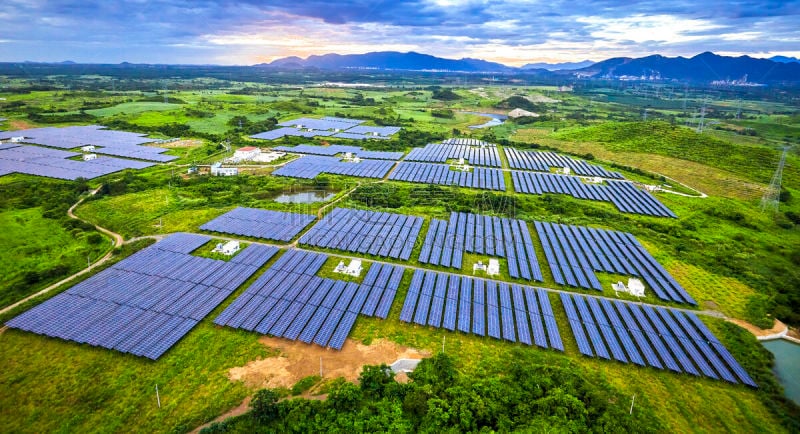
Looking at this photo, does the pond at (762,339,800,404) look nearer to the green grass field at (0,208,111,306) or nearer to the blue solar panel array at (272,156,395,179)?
the blue solar panel array at (272,156,395,179)

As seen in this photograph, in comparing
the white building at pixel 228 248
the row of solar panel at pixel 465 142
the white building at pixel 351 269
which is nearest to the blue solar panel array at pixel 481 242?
the white building at pixel 351 269

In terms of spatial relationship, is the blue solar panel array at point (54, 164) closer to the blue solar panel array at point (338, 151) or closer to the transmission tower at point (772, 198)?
the blue solar panel array at point (338, 151)

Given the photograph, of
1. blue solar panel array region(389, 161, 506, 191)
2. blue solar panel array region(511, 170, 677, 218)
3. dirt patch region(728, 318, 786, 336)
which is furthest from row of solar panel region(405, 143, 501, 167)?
dirt patch region(728, 318, 786, 336)

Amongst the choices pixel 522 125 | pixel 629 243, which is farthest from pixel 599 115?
pixel 629 243

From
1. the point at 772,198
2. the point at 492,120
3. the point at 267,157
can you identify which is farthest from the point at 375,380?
the point at 492,120

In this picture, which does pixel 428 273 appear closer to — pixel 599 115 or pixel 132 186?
pixel 132 186

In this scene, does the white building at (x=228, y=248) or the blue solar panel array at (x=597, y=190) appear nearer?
the white building at (x=228, y=248)
